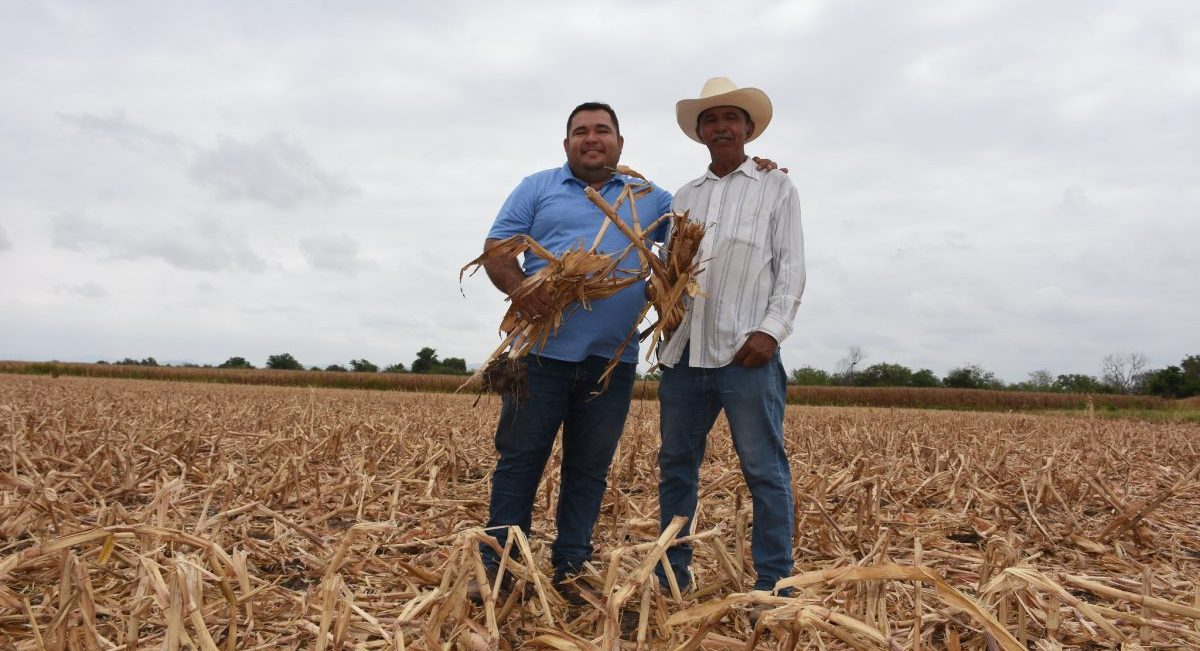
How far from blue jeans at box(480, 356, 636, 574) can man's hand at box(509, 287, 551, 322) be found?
0.70 feet

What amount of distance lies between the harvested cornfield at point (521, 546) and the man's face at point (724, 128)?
1.70 metres

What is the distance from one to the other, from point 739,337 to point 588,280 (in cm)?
70

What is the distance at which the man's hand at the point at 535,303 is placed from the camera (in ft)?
10.8

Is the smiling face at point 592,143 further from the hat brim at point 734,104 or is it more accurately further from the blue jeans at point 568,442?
the blue jeans at point 568,442

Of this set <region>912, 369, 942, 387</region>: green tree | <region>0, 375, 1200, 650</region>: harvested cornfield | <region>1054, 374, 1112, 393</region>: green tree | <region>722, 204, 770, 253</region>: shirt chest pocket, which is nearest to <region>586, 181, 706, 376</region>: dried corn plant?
<region>722, 204, 770, 253</region>: shirt chest pocket

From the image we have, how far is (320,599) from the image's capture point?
293 cm

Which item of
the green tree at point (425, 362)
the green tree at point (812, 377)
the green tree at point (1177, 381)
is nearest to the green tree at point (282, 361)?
the green tree at point (425, 362)

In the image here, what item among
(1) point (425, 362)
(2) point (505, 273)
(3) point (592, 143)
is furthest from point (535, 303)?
(1) point (425, 362)

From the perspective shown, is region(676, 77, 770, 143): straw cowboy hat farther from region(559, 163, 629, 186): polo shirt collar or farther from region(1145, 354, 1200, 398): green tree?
region(1145, 354, 1200, 398): green tree

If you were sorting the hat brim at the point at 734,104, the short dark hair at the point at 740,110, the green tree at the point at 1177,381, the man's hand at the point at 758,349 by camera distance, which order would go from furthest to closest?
the green tree at the point at 1177,381, the short dark hair at the point at 740,110, the hat brim at the point at 734,104, the man's hand at the point at 758,349

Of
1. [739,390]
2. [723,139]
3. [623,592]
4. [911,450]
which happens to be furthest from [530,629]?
[911,450]

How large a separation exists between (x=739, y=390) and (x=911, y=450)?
15.3 feet

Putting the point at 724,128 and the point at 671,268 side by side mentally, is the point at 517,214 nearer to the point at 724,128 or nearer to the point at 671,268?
the point at 671,268

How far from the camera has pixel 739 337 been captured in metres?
3.21
